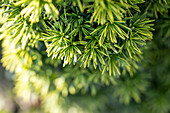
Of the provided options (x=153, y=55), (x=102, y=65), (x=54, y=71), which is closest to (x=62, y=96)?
(x=54, y=71)

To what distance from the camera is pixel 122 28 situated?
61 centimetres

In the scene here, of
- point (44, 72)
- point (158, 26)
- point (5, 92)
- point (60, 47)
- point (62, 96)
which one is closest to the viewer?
point (60, 47)

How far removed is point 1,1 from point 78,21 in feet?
1.24

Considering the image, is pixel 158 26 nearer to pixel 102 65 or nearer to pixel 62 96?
pixel 102 65

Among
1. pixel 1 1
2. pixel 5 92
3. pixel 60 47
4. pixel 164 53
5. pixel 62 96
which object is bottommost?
pixel 5 92

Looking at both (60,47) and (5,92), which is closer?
(60,47)

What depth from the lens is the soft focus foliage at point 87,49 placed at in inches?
22.8

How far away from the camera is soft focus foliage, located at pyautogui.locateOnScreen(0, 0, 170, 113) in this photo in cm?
58

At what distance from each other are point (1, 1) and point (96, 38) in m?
0.48

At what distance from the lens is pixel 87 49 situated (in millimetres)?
608

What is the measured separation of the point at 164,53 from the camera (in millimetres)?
1070

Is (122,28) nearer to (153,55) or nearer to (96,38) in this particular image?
(96,38)

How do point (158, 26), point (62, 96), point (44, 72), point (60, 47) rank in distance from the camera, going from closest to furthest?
1. point (60, 47)
2. point (158, 26)
3. point (44, 72)
4. point (62, 96)

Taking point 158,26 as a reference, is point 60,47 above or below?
above
